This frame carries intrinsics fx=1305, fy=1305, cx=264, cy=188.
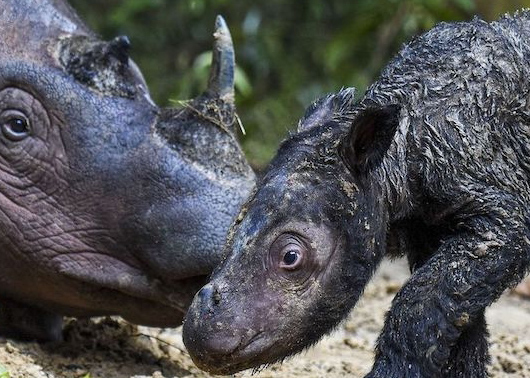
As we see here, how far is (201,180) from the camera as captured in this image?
5.94 meters

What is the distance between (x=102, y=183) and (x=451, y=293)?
2.10 metres

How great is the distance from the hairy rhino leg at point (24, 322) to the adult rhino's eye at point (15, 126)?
83 centimetres

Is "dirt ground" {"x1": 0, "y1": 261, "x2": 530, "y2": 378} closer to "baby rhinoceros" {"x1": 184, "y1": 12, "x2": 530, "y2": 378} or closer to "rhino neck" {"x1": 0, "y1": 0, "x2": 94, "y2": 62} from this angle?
"baby rhinoceros" {"x1": 184, "y1": 12, "x2": 530, "y2": 378}

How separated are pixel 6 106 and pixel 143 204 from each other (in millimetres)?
934

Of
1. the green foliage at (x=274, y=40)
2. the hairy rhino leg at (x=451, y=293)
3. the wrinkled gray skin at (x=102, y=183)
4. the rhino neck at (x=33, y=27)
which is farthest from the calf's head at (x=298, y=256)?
the green foliage at (x=274, y=40)

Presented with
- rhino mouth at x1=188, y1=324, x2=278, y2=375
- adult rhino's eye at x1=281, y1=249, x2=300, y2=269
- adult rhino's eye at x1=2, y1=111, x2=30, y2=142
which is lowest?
rhino mouth at x1=188, y1=324, x2=278, y2=375

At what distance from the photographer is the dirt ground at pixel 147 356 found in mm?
6055

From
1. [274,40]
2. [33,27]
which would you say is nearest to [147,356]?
[33,27]

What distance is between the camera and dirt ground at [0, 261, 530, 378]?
238 inches

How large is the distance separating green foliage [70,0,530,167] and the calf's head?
582cm

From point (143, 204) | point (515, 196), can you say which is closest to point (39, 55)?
point (143, 204)

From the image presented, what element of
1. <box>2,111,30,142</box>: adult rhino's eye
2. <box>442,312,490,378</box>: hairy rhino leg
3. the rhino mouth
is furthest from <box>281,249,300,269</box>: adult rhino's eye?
<box>2,111,30,142</box>: adult rhino's eye

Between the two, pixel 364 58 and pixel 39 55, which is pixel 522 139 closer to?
Result: pixel 39 55

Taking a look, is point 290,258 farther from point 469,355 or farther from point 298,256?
point 469,355
